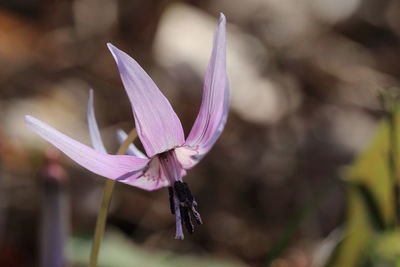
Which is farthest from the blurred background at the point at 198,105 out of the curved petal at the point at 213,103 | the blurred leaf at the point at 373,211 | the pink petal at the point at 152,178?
the curved petal at the point at 213,103

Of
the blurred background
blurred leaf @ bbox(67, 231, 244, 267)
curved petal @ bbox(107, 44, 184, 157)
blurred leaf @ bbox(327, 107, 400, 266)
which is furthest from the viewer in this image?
the blurred background

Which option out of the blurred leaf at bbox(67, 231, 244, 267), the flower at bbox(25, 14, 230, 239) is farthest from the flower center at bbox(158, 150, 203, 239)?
the blurred leaf at bbox(67, 231, 244, 267)

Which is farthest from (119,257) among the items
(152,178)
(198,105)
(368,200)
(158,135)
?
(198,105)

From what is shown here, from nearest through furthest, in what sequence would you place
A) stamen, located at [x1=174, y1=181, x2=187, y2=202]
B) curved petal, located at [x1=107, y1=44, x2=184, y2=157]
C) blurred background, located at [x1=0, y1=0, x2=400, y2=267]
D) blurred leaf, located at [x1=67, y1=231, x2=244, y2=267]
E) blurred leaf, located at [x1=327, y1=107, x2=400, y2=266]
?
curved petal, located at [x1=107, y1=44, x2=184, y2=157]
stamen, located at [x1=174, y1=181, x2=187, y2=202]
blurred leaf, located at [x1=327, y1=107, x2=400, y2=266]
blurred leaf, located at [x1=67, y1=231, x2=244, y2=267]
blurred background, located at [x1=0, y1=0, x2=400, y2=267]

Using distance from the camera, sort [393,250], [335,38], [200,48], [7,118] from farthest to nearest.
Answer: [335,38], [200,48], [7,118], [393,250]

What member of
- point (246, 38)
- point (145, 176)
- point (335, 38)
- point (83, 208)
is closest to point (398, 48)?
point (335, 38)

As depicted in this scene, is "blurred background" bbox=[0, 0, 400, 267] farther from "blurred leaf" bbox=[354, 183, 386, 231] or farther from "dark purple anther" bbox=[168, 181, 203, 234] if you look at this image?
"dark purple anther" bbox=[168, 181, 203, 234]

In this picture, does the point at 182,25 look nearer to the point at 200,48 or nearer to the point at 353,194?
the point at 200,48
